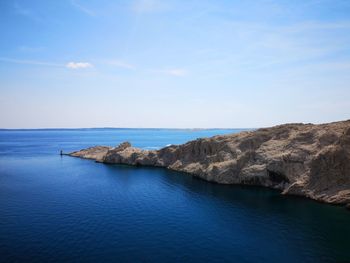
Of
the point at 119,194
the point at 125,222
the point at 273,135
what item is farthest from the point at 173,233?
the point at 273,135

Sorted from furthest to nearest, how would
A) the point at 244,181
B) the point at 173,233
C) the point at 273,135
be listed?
the point at 273,135 < the point at 244,181 < the point at 173,233

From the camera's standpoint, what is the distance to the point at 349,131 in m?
62.6

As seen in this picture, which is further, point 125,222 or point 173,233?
point 125,222

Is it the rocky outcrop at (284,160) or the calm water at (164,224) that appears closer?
the calm water at (164,224)

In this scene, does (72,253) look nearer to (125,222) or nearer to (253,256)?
(125,222)

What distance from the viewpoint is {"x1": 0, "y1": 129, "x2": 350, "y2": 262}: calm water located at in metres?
37.1

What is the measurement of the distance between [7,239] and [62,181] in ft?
142

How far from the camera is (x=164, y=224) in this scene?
47938 mm

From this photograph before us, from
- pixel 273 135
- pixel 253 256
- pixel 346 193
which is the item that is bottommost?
pixel 253 256

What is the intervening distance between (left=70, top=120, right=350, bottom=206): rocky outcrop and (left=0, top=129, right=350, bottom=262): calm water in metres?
4.27

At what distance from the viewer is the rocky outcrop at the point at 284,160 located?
61.0 metres

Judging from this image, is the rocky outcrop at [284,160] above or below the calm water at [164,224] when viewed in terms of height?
above

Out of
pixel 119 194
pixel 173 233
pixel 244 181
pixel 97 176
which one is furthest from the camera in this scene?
pixel 97 176

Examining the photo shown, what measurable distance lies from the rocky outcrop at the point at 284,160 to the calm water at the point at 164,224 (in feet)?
14.0
